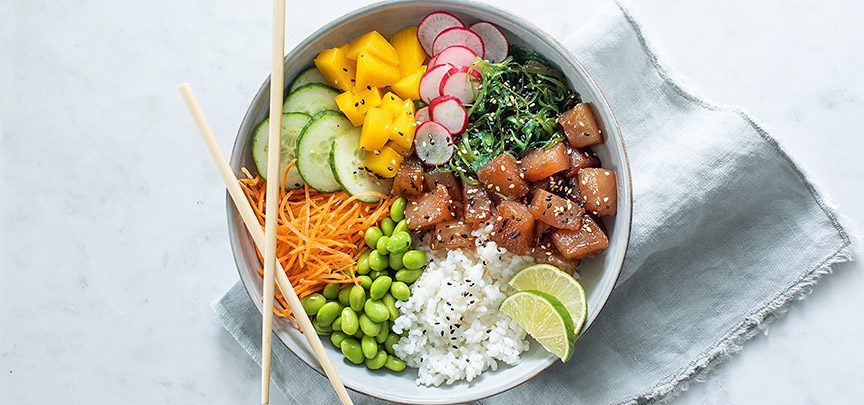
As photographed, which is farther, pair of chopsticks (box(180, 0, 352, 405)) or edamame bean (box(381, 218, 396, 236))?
edamame bean (box(381, 218, 396, 236))

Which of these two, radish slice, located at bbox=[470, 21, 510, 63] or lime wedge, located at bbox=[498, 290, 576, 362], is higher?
radish slice, located at bbox=[470, 21, 510, 63]

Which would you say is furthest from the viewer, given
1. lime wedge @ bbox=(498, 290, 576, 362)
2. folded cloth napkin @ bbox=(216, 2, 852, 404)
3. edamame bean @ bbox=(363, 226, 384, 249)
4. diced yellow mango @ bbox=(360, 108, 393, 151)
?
folded cloth napkin @ bbox=(216, 2, 852, 404)

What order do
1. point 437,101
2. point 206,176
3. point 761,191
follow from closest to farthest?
point 437,101, point 761,191, point 206,176

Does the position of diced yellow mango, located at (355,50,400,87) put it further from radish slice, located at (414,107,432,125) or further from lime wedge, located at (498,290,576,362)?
lime wedge, located at (498,290,576,362)

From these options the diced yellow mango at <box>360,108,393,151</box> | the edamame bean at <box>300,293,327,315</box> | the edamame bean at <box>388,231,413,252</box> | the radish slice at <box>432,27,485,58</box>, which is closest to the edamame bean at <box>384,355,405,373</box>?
the edamame bean at <box>300,293,327,315</box>

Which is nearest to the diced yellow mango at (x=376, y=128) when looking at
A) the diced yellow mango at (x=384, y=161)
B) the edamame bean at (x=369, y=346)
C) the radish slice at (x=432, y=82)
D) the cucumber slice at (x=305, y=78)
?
the diced yellow mango at (x=384, y=161)

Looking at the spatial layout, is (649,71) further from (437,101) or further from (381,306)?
(381,306)

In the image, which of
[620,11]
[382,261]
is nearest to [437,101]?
[382,261]

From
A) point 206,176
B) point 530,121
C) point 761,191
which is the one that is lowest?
point 761,191
